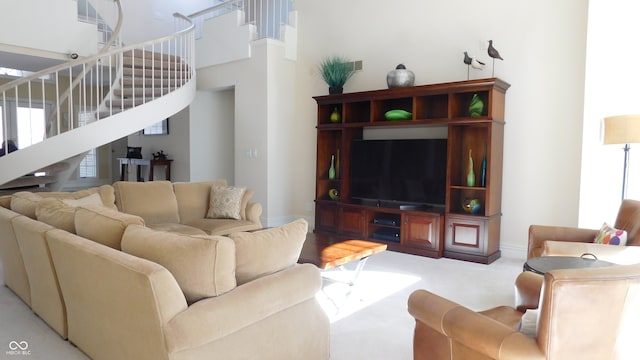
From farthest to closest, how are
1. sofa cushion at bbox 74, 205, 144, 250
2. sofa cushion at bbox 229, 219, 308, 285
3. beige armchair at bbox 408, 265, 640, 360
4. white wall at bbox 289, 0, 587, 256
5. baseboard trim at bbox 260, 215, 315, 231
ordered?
baseboard trim at bbox 260, 215, 315, 231 → white wall at bbox 289, 0, 587, 256 → sofa cushion at bbox 74, 205, 144, 250 → sofa cushion at bbox 229, 219, 308, 285 → beige armchair at bbox 408, 265, 640, 360

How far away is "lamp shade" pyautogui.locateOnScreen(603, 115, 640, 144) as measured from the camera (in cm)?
315

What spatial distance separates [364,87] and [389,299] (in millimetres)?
3456

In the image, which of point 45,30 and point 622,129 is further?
point 45,30

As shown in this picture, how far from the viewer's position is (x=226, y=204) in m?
4.98

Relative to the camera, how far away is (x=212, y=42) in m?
7.40

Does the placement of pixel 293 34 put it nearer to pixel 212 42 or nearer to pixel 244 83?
pixel 244 83

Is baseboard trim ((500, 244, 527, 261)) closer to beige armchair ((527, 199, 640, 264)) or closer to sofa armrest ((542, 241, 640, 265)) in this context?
beige armchair ((527, 199, 640, 264))

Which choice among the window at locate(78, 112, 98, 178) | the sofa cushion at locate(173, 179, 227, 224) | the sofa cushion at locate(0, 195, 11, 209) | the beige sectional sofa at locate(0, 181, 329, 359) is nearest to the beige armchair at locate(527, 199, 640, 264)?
the beige sectional sofa at locate(0, 181, 329, 359)

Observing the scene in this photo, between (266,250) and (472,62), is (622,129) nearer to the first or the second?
(472,62)

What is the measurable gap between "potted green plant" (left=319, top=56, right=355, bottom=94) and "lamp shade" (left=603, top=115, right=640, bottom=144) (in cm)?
341

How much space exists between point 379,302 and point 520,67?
3244 millimetres

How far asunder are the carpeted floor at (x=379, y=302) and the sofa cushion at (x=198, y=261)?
3.36 feet

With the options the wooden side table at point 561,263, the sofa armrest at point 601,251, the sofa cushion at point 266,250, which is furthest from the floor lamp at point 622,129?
the sofa cushion at point 266,250

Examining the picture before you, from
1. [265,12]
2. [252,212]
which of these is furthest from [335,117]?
[265,12]
